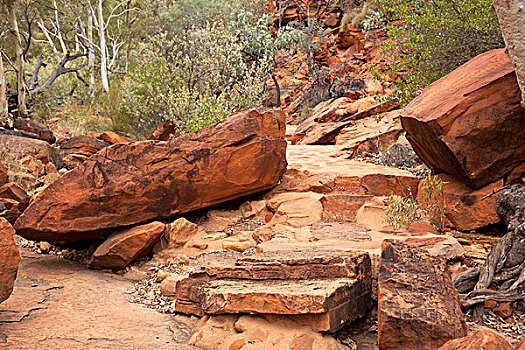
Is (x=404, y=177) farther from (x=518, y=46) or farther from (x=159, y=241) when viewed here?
(x=159, y=241)

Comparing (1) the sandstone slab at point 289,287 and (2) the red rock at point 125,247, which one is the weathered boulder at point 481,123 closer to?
(1) the sandstone slab at point 289,287

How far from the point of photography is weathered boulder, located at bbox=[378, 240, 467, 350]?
2.79 m

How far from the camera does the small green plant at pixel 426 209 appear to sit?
5.28 metres

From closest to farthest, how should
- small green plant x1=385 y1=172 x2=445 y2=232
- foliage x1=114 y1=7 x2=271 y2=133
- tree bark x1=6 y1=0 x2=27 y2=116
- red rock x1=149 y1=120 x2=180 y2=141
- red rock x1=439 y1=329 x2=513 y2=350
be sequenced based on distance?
red rock x1=439 y1=329 x2=513 y2=350
small green plant x1=385 y1=172 x2=445 y2=232
foliage x1=114 y1=7 x2=271 y2=133
red rock x1=149 y1=120 x2=180 y2=141
tree bark x1=6 y1=0 x2=27 y2=116

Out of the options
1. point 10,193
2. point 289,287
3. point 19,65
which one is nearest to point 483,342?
point 289,287

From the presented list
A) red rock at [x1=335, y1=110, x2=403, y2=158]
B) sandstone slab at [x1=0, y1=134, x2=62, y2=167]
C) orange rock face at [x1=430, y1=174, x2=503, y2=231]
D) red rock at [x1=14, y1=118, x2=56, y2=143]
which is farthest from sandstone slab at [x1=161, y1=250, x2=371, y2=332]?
red rock at [x1=14, y1=118, x2=56, y2=143]

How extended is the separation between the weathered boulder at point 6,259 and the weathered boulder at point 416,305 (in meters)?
2.83

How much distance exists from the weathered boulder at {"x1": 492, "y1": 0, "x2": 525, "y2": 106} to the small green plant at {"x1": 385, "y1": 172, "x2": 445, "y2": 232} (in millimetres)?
1876

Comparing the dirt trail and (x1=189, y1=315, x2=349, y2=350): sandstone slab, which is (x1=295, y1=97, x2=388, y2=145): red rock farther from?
(x1=189, y1=315, x2=349, y2=350): sandstone slab

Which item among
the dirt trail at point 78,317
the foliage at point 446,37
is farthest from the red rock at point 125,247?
the foliage at point 446,37

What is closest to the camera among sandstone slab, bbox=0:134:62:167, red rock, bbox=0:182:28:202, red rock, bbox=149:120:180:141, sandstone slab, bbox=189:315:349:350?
sandstone slab, bbox=189:315:349:350

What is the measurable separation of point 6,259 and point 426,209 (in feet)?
14.9

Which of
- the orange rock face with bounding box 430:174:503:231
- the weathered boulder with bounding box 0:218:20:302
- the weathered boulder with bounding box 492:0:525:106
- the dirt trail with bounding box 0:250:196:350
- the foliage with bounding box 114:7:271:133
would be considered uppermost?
the weathered boulder with bounding box 492:0:525:106

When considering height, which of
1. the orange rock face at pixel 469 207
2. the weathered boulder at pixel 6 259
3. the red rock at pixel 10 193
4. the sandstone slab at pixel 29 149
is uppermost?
the orange rock face at pixel 469 207
